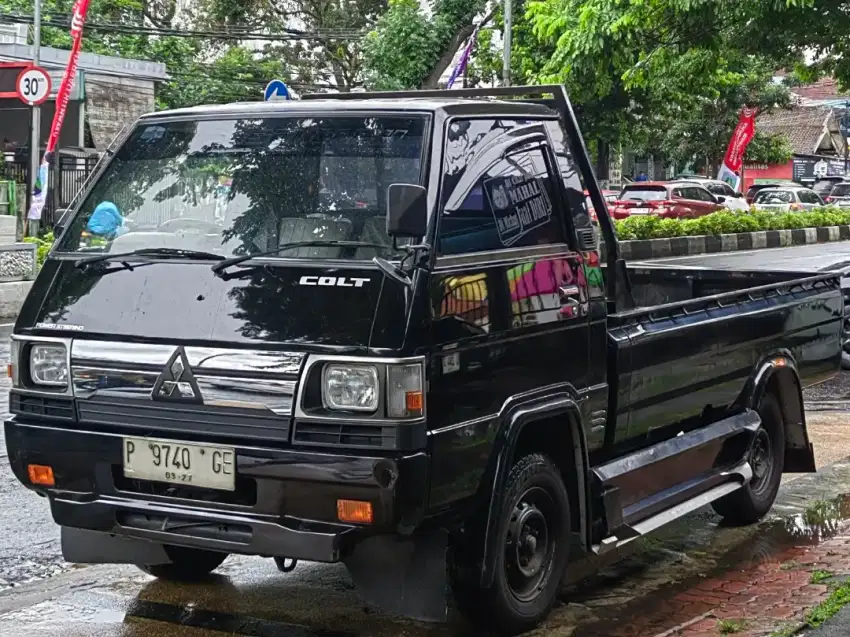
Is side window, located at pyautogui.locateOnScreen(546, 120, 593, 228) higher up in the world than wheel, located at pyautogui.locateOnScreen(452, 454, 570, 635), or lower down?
higher up

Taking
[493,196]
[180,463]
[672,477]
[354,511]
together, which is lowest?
[672,477]

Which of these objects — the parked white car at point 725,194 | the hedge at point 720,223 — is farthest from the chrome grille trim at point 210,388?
the parked white car at point 725,194

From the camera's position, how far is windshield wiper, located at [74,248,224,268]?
4191mm

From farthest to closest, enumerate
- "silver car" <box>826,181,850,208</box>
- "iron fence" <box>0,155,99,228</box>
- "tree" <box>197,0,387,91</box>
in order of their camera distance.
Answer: "silver car" <box>826,181,850,208</box>
"tree" <box>197,0,387,91</box>
"iron fence" <box>0,155,99,228</box>

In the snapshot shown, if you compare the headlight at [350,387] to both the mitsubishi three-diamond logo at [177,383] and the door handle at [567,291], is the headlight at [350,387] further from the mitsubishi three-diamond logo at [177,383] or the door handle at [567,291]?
the door handle at [567,291]

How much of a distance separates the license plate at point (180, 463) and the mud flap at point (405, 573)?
1.70 ft

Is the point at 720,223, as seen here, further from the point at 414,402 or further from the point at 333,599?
the point at 414,402

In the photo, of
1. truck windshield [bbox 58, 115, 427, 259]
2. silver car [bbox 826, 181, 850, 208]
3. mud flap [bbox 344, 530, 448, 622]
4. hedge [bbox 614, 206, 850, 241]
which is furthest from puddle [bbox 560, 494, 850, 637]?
silver car [bbox 826, 181, 850, 208]

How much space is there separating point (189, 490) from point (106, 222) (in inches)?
43.9

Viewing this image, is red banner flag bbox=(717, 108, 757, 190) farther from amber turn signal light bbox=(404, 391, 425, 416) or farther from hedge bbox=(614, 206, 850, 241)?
amber turn signal light bbox=(404, 391, 425, 416)

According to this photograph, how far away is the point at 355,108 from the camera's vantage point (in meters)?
4.42

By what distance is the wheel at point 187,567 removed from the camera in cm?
494

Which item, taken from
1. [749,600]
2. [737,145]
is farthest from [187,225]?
[737,145]

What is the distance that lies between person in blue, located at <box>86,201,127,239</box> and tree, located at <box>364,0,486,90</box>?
25491mm
